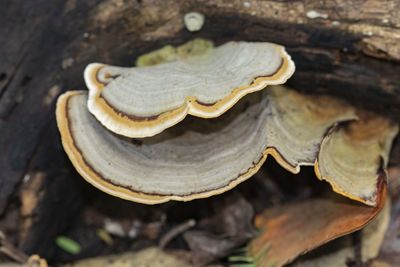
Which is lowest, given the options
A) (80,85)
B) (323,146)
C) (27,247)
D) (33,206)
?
(27,247)

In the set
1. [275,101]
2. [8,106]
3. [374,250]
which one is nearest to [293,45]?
[275,101]

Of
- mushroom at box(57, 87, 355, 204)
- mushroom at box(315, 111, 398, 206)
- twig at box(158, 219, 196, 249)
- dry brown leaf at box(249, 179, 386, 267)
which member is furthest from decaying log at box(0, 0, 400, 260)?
twig at box(158, 219, 196, 249)

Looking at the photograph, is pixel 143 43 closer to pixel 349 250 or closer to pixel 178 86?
pixel 178 86

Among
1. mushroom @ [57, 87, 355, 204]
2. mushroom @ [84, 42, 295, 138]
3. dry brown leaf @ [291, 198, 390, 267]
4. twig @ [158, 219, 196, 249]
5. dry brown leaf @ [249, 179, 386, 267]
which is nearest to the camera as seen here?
mushroom @ [84, 42, 295, 138]

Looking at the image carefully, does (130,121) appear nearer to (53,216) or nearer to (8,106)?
(8,106)

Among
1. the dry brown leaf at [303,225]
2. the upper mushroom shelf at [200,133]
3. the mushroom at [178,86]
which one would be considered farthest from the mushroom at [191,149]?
the dry brown leaf at [303,225]

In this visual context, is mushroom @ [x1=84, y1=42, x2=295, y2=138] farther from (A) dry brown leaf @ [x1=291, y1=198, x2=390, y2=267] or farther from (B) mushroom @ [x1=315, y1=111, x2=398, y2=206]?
(A) dry brown leaf @ [x1=291, y1=198, x2=390, y2=267]
